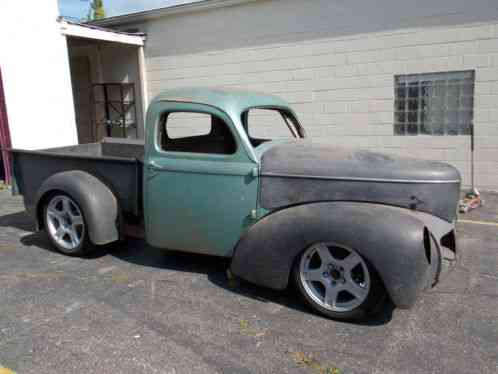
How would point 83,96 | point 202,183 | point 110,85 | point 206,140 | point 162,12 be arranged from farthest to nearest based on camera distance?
point 83,96, point 110,85, point 162,12, point 206,140, point 202,183

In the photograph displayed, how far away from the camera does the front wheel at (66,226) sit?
4703mm

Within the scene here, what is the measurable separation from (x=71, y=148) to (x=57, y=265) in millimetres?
1893

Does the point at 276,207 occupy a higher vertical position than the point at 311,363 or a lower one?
higher

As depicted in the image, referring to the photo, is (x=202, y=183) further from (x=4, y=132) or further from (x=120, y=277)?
(x=4, y=132)

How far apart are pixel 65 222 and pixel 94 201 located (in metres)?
0.61

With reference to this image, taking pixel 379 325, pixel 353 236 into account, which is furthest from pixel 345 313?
pixel 353 236

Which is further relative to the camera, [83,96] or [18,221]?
[83,96]

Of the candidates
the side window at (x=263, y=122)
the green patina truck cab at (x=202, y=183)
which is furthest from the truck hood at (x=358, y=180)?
the side window at (x=263, y=122)

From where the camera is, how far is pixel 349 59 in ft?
27.4

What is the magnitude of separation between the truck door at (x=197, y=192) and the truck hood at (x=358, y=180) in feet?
0.69

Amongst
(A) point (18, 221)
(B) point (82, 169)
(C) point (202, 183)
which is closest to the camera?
(C) point (202, 183)

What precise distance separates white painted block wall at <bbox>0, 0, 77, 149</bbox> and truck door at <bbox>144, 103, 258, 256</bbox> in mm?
5745

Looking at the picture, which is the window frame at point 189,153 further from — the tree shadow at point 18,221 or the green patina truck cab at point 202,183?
the tree shadow at point 18,221

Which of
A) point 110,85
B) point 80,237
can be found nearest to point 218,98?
point 80,237
